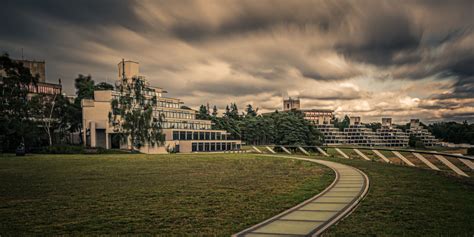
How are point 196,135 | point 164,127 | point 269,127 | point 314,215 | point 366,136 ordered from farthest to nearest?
point 366,136 < point 269,127 < point 196,135 < point 164,127 < point 314,215

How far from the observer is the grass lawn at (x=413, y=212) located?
7.27 metres

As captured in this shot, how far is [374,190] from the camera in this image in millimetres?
12875

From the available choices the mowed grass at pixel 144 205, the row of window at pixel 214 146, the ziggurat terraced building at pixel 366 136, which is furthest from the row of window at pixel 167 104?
the ziggurat terraced building at pixel 366 136

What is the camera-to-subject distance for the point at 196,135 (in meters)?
84.6

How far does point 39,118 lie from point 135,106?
20.5m

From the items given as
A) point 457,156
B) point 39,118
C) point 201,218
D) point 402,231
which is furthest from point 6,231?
point 39,118

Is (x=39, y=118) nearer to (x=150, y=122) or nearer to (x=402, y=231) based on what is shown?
(x=150, y=122)

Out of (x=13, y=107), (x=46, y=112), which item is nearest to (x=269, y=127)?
(x=46, y=112)

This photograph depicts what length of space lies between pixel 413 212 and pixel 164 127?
71.5 meters

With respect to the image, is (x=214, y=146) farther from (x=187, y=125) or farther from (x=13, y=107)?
(x=13, y=107)

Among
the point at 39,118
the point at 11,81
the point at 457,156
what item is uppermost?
the point at 11,81

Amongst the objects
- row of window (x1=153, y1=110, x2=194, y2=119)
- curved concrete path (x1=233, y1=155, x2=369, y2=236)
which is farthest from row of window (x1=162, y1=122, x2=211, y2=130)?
curved concrete path (x1=233, y1=155, x2=369, y2=236)

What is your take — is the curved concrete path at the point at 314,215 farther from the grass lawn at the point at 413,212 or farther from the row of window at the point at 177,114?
the row of window at the point at 177,114

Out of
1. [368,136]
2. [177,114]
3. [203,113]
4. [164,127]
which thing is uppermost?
[203,113]
